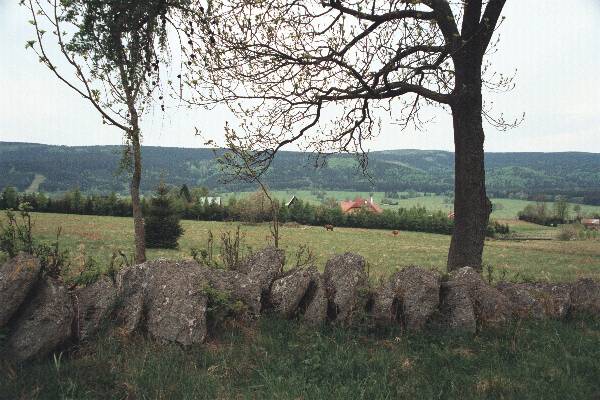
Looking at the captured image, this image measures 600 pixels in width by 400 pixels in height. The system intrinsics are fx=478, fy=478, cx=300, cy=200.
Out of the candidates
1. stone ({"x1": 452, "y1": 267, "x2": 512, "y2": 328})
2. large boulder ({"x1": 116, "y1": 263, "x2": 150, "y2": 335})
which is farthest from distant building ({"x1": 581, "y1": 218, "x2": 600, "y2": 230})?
large boulder ({"x1": 116, "y1": 263, "x2": 150, "y2": 335})

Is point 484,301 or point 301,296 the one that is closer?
point 301,296

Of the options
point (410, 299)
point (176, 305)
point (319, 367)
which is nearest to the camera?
point (319, 367)

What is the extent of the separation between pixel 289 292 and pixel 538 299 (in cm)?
455

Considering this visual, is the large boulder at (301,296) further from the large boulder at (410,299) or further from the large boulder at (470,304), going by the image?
the large boulder at (470,304)

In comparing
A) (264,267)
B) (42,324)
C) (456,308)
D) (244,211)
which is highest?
(264,267)

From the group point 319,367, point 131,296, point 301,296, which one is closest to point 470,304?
point 301,296

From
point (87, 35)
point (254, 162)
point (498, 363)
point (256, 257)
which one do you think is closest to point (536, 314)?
point (498, 363)

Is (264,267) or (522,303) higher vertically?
(264,267)

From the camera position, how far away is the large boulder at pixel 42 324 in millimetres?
5402

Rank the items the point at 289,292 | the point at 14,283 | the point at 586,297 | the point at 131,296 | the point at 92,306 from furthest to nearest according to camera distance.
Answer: the point at 586,297, the point at 289,292, the point at 131,296, the point at 92,306, the point at 14,283

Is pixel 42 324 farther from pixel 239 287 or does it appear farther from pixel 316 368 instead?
pixel 316 368

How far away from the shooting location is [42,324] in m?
5.56

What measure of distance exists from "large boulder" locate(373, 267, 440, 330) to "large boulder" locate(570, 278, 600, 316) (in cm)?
330

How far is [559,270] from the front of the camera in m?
30.7
